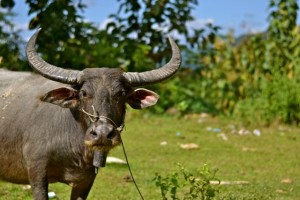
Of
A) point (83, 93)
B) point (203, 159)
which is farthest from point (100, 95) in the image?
point (203, 159)

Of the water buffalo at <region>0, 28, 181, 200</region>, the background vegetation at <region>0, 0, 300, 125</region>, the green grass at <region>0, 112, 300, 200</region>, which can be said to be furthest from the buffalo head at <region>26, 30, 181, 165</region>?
the background vegetation at <region>0, 0, 300, 125</region>

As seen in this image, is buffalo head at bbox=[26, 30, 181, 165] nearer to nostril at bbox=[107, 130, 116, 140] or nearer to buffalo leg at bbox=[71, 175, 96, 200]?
nostril at bbox=[107, 130, 116, 140]

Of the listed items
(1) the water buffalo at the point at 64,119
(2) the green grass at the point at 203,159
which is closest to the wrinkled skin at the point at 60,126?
(1) the water buffalo at the point at 64,119

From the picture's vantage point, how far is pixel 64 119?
5195 mm

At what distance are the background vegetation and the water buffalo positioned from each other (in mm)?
3335

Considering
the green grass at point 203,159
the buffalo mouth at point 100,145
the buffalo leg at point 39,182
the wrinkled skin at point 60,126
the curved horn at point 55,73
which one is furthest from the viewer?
the green grass at point 203,159

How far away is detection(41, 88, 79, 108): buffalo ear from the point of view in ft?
A: 16.3

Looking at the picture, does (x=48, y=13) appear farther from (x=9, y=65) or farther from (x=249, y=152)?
(x=249, y=152)

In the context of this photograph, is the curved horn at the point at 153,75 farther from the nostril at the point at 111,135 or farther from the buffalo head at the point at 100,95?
the nostril at the point at 111,135

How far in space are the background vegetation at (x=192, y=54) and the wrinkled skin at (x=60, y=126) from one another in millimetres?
3310

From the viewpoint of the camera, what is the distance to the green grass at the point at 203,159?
7121mm

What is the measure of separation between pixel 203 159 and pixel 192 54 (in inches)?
245

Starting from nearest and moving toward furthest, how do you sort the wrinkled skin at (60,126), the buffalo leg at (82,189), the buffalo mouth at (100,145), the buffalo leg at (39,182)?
the buffalo mouth at (100,145), the wrinkled skin at (60,126), the buffalo leg at (39,182), the buffalo leg at (82,189)

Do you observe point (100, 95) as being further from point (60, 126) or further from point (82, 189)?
point (82, 189)
